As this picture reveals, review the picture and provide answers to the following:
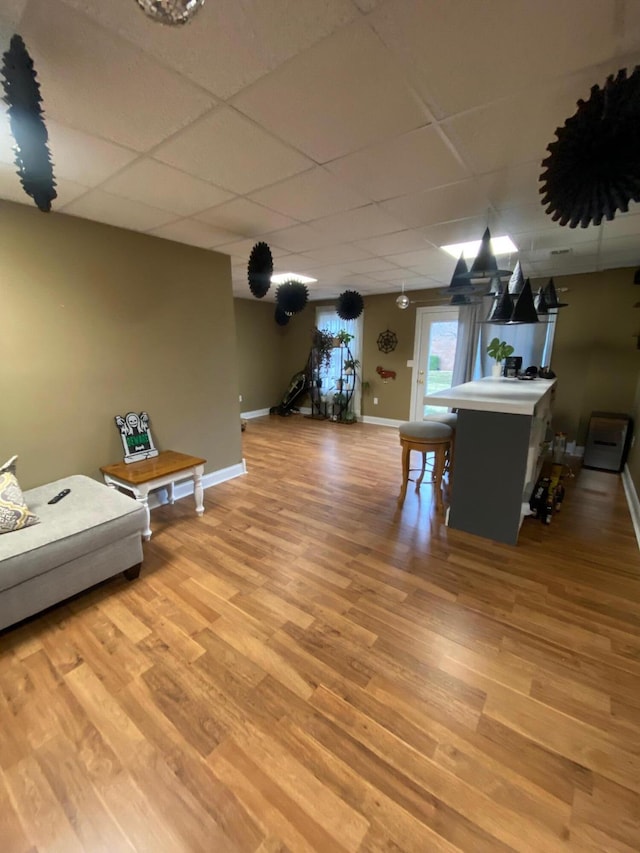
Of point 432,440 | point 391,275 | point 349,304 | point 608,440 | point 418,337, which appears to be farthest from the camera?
point 418,337

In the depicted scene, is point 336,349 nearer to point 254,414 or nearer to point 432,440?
point 254,414

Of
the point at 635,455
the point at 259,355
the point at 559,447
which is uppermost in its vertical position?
the point at 259,355

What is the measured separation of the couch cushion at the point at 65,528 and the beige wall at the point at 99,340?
45 centimetres

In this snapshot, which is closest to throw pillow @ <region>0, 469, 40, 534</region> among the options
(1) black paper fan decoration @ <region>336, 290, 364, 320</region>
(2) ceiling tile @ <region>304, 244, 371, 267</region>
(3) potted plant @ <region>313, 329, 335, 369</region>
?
(2) ceiling tile @ <region>304, 244, 371, 267</region>

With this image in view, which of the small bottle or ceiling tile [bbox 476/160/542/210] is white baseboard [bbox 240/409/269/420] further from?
ceiling tile [bbox 476/160/542/210]

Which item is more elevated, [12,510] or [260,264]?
[260,264]

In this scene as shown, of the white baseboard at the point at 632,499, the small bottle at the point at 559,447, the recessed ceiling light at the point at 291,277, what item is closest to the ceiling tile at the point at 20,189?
the recessed ceiling light at the point at 291,277

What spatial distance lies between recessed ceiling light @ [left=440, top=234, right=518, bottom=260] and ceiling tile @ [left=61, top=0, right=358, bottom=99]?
2545mm

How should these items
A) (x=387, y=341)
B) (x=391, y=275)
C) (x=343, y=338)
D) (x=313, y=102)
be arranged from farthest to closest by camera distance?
1. (x=343, y=338)
2. (x=387, y=341)
3. (x=391, y=275)
4. (x=313, y=102)

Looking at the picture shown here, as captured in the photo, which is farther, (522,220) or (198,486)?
(198,486)

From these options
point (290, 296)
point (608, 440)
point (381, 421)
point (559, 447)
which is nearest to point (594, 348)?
point (608, 440)

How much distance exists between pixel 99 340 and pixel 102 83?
1.90 metres

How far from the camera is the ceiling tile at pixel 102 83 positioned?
1.06 metres

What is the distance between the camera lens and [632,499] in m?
3.31
